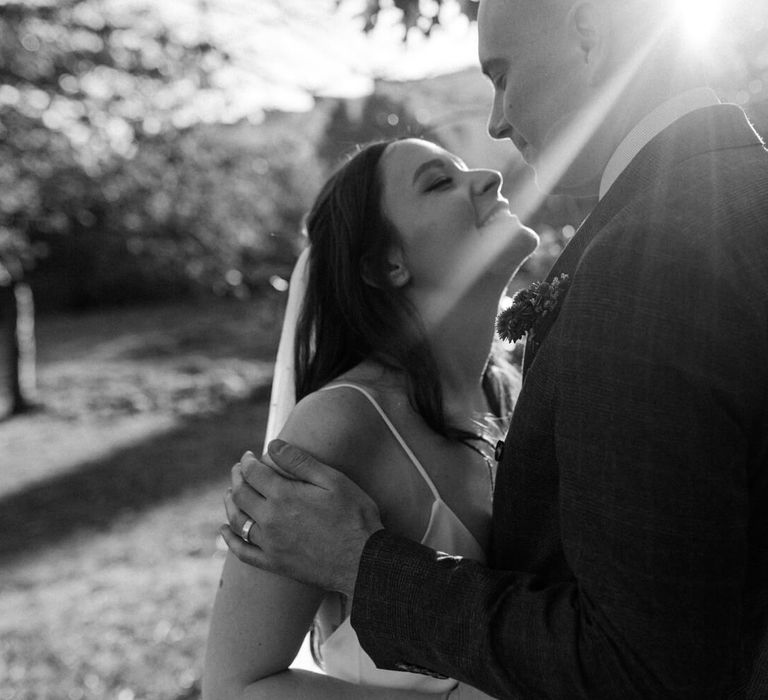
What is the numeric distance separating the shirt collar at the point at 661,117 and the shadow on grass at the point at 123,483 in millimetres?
8153

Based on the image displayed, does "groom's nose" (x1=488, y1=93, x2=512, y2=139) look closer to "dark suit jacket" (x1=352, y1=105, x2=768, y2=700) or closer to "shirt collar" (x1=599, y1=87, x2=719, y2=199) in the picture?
"shirt collar" (x1=599, y1=87, x2=719, y2=199)

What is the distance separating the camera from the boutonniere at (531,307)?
4.42ft

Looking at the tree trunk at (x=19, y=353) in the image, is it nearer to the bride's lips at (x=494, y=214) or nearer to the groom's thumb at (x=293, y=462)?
the bride's lips at (x=494, y=214)

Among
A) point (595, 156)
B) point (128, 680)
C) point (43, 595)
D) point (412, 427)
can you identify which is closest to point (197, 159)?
point (43, 595)

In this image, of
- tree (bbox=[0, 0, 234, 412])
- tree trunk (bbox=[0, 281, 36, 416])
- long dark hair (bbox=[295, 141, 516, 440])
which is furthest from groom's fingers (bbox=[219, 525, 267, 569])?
tree trunk (bbox=[0, 281, 36, 416])

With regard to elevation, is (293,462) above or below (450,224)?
below

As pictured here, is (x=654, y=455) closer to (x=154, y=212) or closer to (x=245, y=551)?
(x=245, y=551)

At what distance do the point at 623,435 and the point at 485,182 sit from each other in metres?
1.30

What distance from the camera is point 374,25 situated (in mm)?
2797

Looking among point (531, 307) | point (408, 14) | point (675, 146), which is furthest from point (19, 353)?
point (675, 146)

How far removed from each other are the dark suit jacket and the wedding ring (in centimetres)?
43

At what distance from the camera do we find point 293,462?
5.18 feet

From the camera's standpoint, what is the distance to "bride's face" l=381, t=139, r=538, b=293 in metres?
2.16

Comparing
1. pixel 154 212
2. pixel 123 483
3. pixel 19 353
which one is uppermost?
→ pixel 154 212
